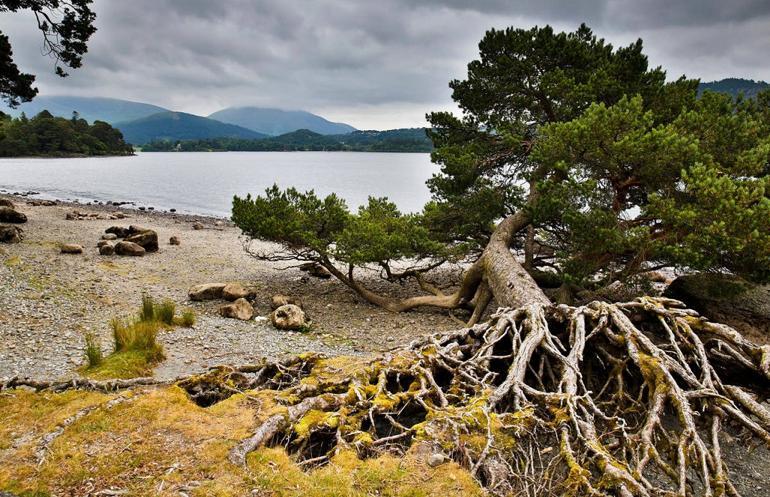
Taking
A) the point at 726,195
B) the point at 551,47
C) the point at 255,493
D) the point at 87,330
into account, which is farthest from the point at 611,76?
the point at 87,330

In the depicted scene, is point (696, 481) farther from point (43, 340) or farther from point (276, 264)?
point (276, 264)

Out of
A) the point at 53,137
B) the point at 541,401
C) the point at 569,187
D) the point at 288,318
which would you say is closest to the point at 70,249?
the point at 288,318

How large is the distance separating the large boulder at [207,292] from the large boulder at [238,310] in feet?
4.96

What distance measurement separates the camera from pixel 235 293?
14742 mm

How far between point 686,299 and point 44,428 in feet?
49.2

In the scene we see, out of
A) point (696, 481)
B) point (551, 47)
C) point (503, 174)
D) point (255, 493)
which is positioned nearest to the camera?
point (255, 493)

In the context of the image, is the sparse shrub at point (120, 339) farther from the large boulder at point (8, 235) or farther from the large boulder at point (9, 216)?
the large boulder at point (9, 216)

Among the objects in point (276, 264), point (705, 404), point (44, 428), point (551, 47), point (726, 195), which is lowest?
point (276, 264)

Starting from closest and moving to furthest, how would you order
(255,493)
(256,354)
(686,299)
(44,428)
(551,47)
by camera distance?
1. (255,493)
2. (44,428)
3. (256,354)
4. (686,299)
5. (551,47)

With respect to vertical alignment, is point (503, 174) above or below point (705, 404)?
above

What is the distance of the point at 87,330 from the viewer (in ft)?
33.3

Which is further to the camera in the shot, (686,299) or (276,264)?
(276,264)

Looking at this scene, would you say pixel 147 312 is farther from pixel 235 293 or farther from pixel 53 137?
pixel 53 137

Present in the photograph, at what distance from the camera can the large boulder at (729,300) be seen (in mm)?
10500
